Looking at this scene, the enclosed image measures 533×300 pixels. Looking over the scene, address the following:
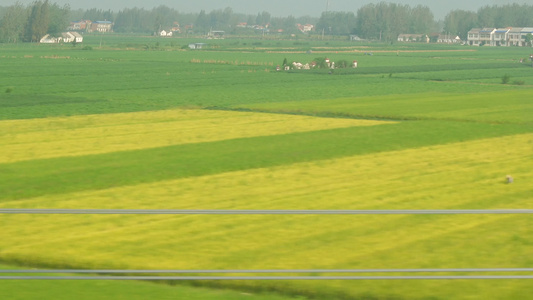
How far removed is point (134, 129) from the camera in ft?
97.2

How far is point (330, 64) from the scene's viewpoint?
8031 cm

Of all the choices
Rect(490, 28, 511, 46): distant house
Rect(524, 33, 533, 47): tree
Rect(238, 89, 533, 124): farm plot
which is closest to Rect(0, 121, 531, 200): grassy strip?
Rect(238, 89, 533, 124): farm plot

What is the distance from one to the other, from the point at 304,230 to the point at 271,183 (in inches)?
205

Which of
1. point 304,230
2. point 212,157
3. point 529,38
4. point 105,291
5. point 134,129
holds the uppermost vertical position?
point 105,291

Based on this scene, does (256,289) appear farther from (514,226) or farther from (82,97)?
(82,97)

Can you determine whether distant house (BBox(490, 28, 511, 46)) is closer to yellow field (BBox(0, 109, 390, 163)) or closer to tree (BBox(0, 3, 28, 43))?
tree (BBox(0, 3, 28, 43))

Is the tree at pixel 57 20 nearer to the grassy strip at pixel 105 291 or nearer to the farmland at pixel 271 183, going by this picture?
the farmland at pixel 271 183

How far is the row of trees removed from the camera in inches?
5684

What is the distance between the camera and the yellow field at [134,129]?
24.7 meters

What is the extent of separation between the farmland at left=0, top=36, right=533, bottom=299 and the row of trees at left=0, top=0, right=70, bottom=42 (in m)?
107

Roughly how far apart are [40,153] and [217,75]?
4168 centimetres

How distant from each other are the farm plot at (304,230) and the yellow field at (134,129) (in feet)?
21.4

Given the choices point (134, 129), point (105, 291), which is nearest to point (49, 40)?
point (134, 129)

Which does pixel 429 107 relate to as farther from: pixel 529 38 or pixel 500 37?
pixel 500 37
